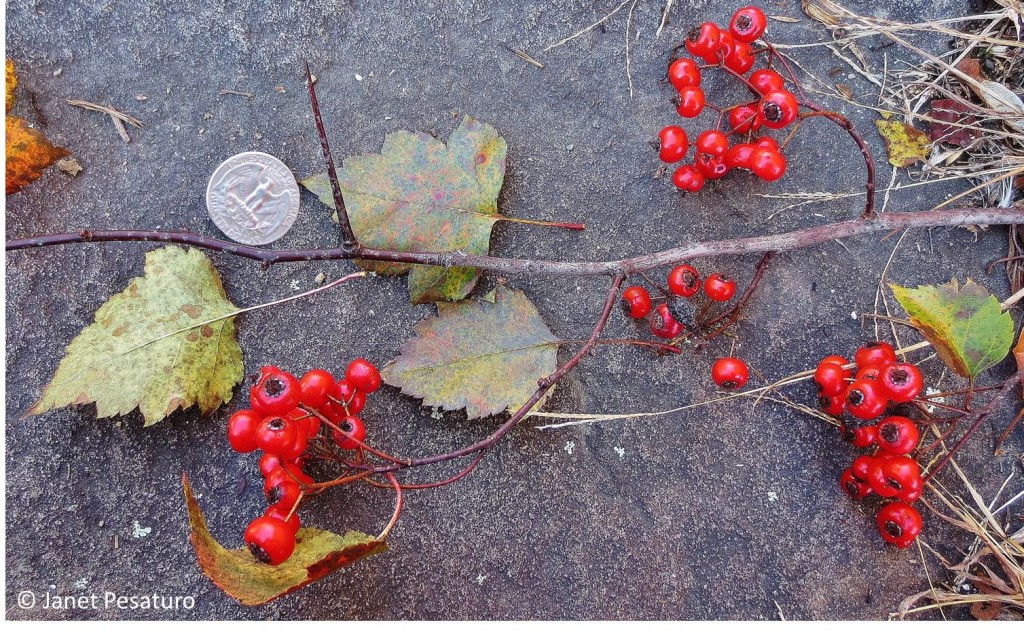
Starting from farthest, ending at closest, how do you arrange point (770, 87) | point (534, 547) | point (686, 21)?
1. point (686, 21)
2. point (534, 547)
3. point (770, 87)

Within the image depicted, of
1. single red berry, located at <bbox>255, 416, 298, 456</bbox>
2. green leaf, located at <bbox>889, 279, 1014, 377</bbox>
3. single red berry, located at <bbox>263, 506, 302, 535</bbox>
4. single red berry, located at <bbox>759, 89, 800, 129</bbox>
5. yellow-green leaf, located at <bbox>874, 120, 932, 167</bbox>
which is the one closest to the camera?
single red berry, located at <bbox>255, 416, 298, 456</bbox>

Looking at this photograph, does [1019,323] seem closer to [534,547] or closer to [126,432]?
[534,547]

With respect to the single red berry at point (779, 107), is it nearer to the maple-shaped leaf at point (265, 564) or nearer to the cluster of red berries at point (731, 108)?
the cluster of red berries at point (731, 108)

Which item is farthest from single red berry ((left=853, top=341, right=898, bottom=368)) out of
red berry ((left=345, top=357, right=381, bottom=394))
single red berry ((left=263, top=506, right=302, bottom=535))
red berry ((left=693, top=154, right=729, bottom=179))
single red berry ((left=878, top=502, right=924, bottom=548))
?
single red berry ((left=263, top=506, right=302, bottom=535))

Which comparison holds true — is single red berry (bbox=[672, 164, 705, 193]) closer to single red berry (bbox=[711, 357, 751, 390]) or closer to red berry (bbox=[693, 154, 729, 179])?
red berry (bbox=[693, 154, 729, 179])

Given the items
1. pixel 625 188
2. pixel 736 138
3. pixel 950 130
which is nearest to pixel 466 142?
pixel 625 188

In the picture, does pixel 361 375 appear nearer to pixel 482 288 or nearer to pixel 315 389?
pixel 315 389
